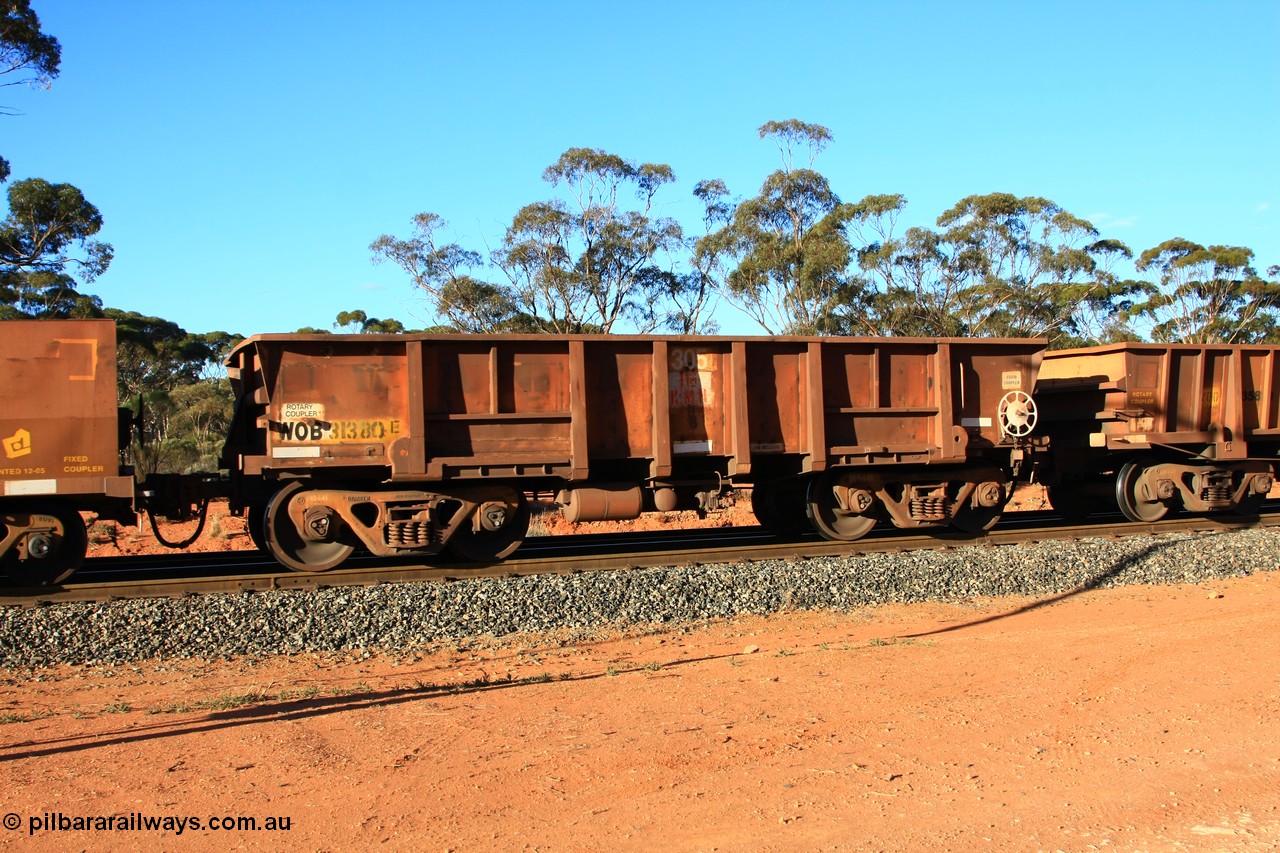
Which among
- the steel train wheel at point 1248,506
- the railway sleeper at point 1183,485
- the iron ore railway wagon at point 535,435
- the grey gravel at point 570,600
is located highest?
the iron ore railway wagon at point 535,435

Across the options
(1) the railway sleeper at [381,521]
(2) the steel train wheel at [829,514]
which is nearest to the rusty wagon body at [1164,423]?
(2) the steel train wheel at [829,514]

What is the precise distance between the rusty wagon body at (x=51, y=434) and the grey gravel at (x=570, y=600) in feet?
3.71

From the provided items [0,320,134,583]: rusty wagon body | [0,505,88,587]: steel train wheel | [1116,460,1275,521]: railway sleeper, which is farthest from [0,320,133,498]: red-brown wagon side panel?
[1116,460,1275,521]: railway sleeper

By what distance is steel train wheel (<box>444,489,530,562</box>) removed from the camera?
10.3 meters

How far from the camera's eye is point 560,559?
10.3 m

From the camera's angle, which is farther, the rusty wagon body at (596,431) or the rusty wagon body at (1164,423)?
the rusty wagon body at (1164,423)

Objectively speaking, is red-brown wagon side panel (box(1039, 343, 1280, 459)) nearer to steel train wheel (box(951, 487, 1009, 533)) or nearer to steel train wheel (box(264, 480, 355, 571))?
steel train wheel (box(951, 487, 1009, 533))

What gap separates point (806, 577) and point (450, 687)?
4.28 metres

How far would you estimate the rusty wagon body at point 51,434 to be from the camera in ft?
29.1

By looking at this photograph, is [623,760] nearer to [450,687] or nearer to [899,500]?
[450,687]

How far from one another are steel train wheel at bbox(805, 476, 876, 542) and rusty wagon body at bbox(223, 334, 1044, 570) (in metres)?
0.02

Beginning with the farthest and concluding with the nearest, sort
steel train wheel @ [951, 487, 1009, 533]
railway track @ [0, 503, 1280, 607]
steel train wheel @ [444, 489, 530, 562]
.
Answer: steel train wheel @ [951, 487, 1009, 533] < steel train wheel @ [444, 489, 530, 562] < railway track @ [0, 503, 1280, 607]

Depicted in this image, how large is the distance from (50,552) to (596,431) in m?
5.30

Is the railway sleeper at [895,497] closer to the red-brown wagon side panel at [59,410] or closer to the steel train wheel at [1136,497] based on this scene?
the steel train wheel at [1136,497]
